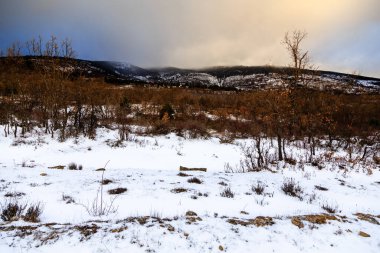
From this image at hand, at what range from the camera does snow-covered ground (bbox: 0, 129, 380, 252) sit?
3189mm

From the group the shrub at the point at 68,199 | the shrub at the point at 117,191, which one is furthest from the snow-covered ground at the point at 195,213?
the shrub at the point at 117,191

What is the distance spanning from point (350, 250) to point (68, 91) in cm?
1627

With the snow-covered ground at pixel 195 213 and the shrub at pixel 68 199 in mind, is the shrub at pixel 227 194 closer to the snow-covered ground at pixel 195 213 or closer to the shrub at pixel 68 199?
the snow-covered ground at pixel 195 213

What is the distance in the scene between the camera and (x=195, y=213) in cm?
432

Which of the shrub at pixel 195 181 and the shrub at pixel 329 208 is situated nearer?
the shrub at pixel 329 208

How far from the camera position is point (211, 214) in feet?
14.5

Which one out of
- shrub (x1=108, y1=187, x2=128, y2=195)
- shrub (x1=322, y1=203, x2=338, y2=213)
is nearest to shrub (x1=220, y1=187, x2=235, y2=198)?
shrub (x1=322, y1=203, x2=338, y2=213)

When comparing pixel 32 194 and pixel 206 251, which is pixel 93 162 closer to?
pixel 32 194

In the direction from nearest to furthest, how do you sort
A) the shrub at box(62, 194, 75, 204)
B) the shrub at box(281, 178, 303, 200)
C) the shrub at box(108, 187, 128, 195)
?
the shrub at box(62, 194, 75, 204) → the shrub at box(108, 187, 128, 195) → the shrub at box(281, 178, 303, 200)

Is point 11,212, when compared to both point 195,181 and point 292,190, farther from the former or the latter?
point 292,190

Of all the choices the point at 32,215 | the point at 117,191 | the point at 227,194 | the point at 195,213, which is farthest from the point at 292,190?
the point at 32,215

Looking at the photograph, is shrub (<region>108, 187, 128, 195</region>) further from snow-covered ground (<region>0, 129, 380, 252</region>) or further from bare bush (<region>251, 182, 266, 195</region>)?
bare bush (<region>251, 182, 266, 195</region>)

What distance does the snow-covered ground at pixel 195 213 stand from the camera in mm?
3189

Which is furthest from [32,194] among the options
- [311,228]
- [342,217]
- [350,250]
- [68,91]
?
[68,91]
